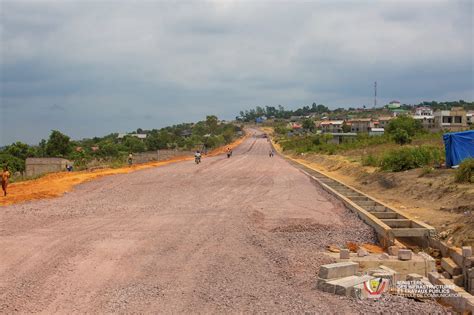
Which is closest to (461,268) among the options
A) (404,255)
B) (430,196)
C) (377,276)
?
(404,255)

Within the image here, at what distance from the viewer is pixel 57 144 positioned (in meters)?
60.8

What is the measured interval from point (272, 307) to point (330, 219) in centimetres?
789

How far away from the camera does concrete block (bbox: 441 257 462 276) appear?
984 cm

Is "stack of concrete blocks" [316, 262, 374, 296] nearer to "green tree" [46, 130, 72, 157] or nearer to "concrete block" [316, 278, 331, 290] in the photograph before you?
"concrete block" [316, 278, 331, 290]

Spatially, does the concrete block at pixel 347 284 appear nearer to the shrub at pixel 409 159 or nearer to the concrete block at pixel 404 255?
the concrete block at pixel 404 255

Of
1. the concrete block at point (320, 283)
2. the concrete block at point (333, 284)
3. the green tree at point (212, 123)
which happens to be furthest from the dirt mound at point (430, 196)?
the green tree at point (212, 123)

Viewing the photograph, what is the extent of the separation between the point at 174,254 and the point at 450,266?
5506mm

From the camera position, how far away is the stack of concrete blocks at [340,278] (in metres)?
7.68

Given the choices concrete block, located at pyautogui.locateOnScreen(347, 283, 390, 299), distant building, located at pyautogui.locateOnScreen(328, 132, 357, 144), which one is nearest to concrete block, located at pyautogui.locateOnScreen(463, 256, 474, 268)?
concrete block, located at pyautogui.locateOnScreen(347, 283, 390, 299)

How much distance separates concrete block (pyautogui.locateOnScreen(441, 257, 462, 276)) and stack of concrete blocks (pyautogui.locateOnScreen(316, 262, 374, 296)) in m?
2.44

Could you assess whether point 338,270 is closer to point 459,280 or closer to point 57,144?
point 459,280

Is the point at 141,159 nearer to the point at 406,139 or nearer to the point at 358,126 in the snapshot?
the point at 406,139

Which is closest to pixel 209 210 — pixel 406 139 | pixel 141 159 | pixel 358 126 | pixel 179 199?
pixel 179 199

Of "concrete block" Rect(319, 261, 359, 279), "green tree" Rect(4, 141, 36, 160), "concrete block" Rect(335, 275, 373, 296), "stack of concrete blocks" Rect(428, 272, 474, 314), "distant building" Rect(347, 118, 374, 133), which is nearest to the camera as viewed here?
"stack of concrete blocks" Rect(428, 272, 474, 314)
